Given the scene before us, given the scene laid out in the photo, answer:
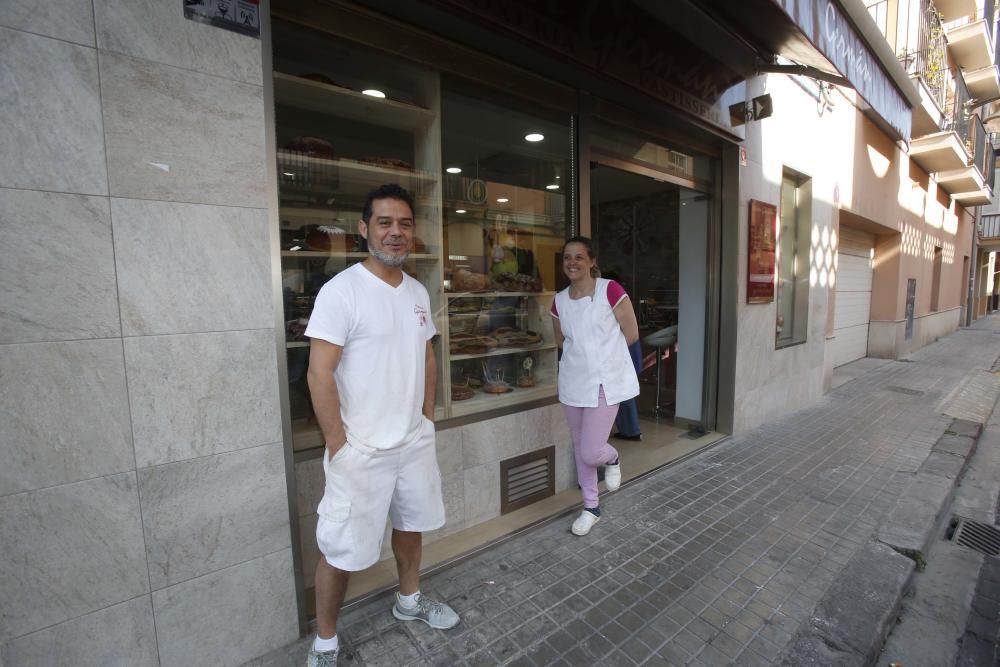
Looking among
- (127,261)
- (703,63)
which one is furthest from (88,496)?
(703,63)

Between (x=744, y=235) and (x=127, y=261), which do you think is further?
(x=744, y=235)

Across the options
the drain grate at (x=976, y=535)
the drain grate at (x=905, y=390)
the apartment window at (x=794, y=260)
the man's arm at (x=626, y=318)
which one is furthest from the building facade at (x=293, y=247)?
the drain grate at (x=905, y=390)

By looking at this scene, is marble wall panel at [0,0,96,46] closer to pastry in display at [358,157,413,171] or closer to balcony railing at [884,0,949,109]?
pastry in display at [358,157,413,171]

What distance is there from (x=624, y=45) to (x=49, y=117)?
10.6 feet

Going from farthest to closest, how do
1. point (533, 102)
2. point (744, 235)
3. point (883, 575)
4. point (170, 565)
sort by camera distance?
point (744, 235)
point (533, 102)
point (883, 575)
point (170, 565)

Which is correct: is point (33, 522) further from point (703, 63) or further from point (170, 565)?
point (703, 63)

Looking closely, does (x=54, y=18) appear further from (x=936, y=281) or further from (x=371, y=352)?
(x=936, y=281)

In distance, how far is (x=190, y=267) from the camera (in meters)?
1.81

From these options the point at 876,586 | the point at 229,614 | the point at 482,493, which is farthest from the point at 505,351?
the point at 876,586

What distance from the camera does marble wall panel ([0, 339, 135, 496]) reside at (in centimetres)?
154

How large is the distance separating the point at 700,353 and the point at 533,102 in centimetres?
336

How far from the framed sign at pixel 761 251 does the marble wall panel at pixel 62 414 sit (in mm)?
5380

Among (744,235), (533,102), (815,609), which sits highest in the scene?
(533,102)

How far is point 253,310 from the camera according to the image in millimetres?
1949
